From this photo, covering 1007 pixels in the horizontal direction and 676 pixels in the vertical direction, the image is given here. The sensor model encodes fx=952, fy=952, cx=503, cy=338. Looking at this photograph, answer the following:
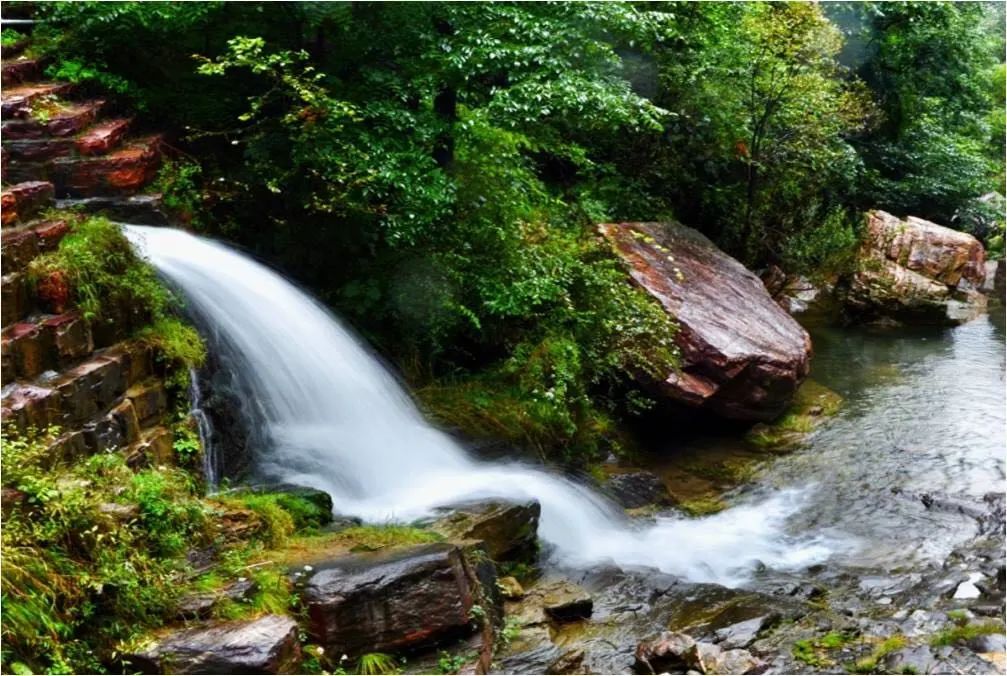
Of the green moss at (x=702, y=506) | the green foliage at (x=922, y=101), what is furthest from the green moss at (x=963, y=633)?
the green foliage at (x=922, y=101)

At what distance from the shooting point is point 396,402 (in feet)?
29.3

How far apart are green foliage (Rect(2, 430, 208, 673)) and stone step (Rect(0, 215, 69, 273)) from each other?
1.37 m

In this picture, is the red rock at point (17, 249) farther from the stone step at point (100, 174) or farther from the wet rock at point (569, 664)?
the wet rock at point (569, 664)

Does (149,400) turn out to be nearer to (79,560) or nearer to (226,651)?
(79,560)

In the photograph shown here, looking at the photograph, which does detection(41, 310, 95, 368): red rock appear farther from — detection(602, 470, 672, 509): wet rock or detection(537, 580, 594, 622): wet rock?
detection(602, 470, 672, 509): wet rock

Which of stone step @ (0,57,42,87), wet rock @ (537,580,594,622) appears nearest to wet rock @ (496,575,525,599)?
wet rock @ (537,580,594,622)

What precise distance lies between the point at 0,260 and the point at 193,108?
4558mm

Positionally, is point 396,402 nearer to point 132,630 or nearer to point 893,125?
point 132,630

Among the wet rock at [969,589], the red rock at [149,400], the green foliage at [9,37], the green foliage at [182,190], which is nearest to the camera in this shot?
the red rock at [149,400]

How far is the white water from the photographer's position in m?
7.78

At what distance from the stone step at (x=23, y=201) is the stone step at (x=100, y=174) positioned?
1.59 meters

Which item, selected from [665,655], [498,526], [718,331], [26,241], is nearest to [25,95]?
[26,241]

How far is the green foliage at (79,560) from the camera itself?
4645mm

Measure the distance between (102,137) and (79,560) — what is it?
5682 mm
